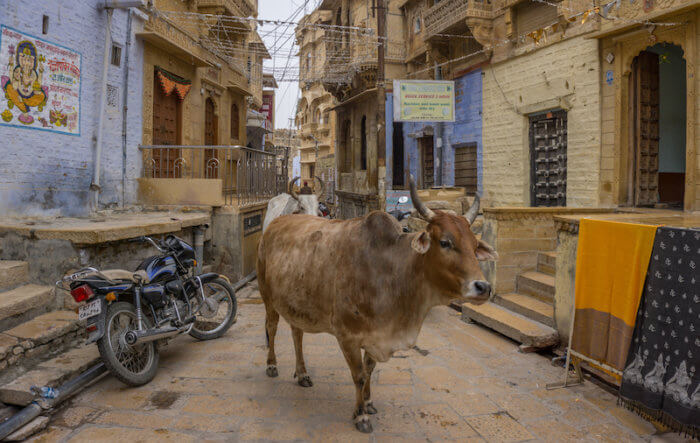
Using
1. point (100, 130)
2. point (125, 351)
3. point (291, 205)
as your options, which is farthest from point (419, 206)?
point (100, 130)

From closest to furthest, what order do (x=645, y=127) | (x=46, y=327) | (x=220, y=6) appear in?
1. (x=46, y=327)
2. (x=645, y=127)
3. (x=220, y=6)

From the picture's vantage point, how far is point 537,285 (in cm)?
611

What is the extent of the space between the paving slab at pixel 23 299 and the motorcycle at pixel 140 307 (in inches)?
15.0

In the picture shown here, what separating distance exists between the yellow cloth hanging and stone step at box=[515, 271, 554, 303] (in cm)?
180

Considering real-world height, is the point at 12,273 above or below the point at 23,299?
above

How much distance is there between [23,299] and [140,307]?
48.8 inches

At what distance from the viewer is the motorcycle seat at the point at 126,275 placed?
4191 mm

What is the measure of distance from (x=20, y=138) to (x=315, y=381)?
5.35m

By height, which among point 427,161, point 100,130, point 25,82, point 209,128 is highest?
point 209,128

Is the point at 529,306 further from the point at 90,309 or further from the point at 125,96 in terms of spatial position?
the point at 125,96

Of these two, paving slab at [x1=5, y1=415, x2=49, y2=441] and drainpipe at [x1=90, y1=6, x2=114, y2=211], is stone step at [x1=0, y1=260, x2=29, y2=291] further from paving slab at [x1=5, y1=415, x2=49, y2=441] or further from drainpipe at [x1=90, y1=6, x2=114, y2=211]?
drainpipe at [x1=90, y1=6, x2=114, y2=211]

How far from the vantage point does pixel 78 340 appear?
4.72 meters

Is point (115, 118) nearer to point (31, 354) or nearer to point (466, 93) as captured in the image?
point (31, 354)

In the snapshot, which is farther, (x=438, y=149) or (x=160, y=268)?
(x=438, y=149)
